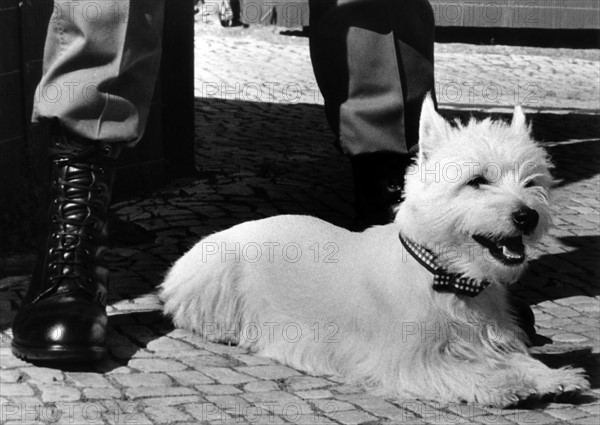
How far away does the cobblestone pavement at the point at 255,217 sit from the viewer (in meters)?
3.74

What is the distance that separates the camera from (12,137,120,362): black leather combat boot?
160 inches

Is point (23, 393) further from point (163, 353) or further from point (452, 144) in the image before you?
point (452, 144)

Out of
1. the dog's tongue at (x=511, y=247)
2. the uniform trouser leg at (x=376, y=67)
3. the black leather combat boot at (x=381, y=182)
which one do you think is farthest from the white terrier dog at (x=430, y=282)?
the uniform trouser leg at (x=376, y=67)

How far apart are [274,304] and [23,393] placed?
0.99 metres

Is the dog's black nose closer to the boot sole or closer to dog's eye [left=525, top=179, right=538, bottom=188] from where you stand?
dog's eye [left=525, top=179, right=538, bottom=188]

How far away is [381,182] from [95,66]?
1338mm

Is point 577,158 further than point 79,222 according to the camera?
Yes

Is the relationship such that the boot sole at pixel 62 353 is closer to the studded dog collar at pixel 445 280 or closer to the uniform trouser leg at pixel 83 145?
the uniform trouser leg at pixel 83 145

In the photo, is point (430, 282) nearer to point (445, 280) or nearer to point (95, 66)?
point (445, 280)

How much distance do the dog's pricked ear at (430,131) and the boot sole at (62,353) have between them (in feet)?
4.31

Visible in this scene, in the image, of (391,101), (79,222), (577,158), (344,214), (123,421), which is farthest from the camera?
(577,158)

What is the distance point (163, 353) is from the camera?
4258mm

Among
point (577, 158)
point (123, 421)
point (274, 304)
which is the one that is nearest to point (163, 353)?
point (274, 304)

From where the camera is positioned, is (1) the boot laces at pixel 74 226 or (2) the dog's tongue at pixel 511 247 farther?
(1) the boot laces at pixel 74 226
